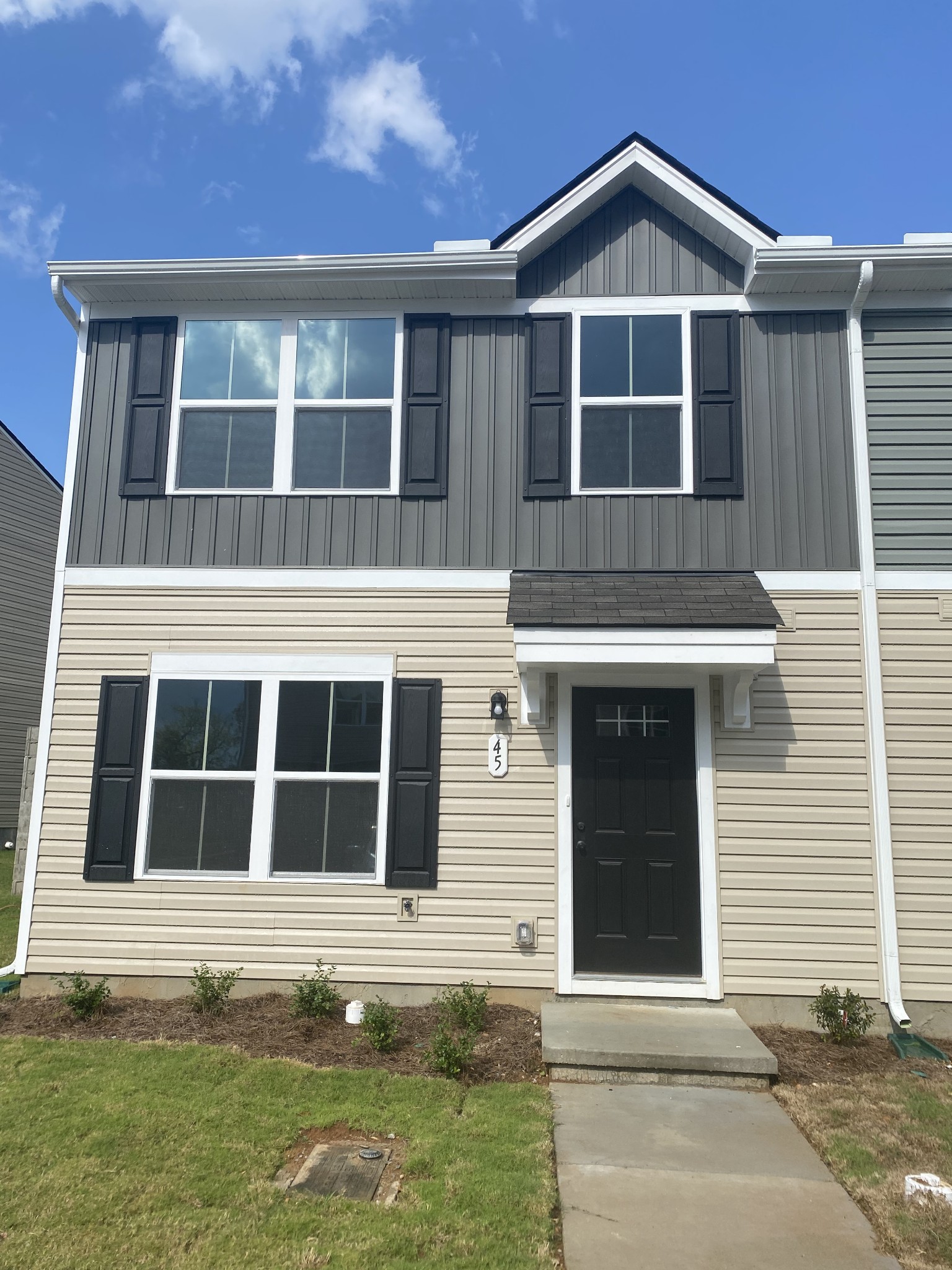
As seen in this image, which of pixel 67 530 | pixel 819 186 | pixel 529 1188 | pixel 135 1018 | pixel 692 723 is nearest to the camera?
pixel 529 1188

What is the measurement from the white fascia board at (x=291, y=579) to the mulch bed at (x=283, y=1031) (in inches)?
112

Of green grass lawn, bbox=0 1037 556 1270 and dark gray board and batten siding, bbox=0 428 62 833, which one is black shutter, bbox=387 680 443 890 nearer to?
green grass lawn, bbox=0 1037 556 1270

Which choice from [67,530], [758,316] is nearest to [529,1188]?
[67,530]

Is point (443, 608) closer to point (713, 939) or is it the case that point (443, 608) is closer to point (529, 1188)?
point (713, 939)

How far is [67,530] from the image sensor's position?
6.41 m

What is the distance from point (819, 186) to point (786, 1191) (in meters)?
8.19

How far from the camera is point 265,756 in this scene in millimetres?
6059

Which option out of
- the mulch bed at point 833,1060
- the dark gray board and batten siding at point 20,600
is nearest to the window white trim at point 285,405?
the mulch bed at point 833,1060

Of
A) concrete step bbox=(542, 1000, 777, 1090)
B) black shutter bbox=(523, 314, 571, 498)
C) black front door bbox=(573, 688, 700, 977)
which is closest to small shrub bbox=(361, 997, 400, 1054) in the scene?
concrete step bbox=(542, 1000, 777, 1090)

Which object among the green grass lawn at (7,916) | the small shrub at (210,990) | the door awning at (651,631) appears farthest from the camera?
the green grass lawn at (7,916)

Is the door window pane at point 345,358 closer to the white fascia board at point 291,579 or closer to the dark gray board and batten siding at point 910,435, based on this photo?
the white fascia board at point 291,579

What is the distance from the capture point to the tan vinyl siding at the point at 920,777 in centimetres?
555

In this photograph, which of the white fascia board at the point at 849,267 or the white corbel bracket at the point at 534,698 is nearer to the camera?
the white corbel bracket at the point at 534,698

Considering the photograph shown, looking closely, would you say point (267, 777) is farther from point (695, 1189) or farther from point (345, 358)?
point (695, 1189)
